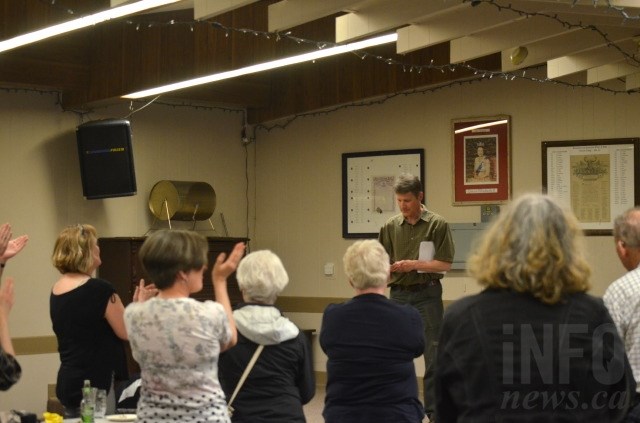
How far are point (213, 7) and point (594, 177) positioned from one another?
13.5ft

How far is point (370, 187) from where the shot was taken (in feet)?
32.3

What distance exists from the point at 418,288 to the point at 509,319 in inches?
159

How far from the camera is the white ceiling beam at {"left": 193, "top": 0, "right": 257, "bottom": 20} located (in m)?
5.88

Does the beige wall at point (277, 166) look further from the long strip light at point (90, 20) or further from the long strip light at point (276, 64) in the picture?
the long strip light at point (90, 20)

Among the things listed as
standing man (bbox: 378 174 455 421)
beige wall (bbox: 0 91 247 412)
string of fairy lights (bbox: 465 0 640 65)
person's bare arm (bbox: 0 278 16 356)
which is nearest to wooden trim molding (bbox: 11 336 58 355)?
beige wall (bbox: 0 91 247 412)

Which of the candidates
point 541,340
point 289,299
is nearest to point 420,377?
point 289,299

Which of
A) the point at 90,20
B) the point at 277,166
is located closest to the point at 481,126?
the point at 277,166

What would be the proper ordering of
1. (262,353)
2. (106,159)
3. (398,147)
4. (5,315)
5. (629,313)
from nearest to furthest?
1. (5,315)
2. (629,313)
3. (262,353)
4. (106,159)
5. (398,147)

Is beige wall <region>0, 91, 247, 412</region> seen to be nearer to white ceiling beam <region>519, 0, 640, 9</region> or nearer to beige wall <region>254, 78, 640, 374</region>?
beige wall <region>254, 78, 640, 374</region>

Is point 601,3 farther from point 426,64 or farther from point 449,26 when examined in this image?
point 426,64

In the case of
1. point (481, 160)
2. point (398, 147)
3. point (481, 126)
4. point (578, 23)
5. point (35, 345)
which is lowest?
point (35, 345)

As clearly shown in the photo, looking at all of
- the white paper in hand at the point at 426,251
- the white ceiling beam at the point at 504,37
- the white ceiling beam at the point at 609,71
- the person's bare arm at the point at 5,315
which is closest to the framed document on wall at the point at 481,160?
the white ceiling beam at the point at 609,71

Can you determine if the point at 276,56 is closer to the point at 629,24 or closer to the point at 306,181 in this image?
the point at 306,181

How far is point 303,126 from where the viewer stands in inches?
408
